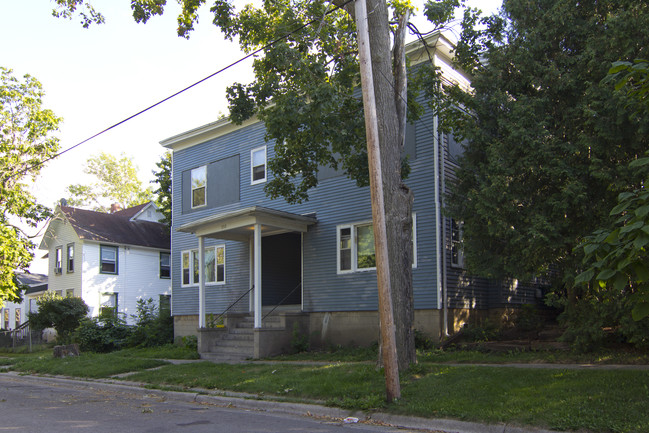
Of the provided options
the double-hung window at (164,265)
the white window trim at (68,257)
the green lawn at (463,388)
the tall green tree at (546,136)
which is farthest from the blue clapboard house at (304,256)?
the white window trim at (68,257)

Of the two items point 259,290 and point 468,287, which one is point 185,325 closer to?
point 259,290

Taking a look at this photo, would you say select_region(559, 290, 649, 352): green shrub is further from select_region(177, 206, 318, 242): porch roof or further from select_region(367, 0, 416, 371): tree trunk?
select_region(177, 206, 318, 242): porch roof

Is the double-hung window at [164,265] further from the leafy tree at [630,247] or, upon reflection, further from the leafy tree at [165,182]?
the leafy tree at [630,247]

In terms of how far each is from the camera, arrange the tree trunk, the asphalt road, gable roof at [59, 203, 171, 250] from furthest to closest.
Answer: gable roof at [59, 203, 171, 250] < the tree trunk < the asphalt road

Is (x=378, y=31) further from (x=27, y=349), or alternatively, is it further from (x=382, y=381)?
(x=27, y=349)

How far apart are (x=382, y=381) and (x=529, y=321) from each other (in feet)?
26.6

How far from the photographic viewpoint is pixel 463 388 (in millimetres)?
8883

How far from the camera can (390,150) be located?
35.7ft

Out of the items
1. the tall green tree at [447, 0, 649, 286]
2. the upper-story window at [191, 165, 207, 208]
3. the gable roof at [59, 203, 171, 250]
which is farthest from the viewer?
the gable roof at [59, 203, 171, 250]

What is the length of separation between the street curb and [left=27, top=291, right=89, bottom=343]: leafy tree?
11595mm

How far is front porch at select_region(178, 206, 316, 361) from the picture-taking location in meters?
16.1

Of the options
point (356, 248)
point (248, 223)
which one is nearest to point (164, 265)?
point (248, 223)

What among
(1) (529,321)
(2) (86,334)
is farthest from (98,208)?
(1) (529,321)

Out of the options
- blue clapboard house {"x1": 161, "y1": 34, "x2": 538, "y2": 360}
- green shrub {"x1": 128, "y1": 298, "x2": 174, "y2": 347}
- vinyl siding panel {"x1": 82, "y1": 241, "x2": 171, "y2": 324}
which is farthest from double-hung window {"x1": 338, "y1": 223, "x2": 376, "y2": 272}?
vinyl siding panel {"x1": 82, "y1": 241, "x2": 171, "y2": 324}
